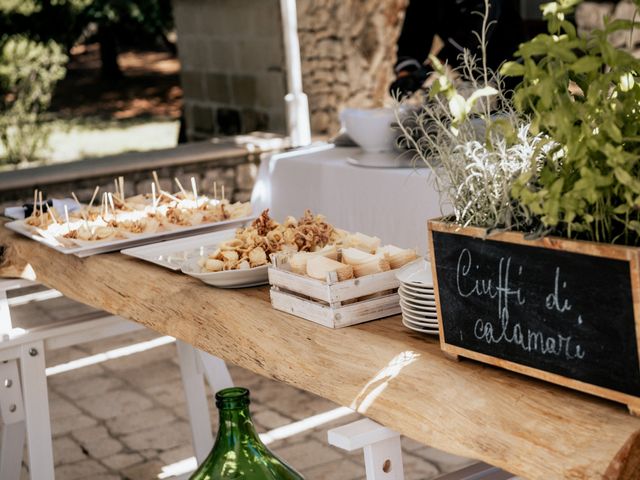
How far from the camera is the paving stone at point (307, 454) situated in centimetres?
317

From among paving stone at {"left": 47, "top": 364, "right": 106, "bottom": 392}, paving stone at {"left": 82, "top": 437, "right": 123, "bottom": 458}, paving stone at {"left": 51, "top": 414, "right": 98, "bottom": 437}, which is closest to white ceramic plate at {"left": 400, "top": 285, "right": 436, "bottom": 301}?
paving stone at {"left": 82, "top": 437, "right": 123, "bottom": 458}

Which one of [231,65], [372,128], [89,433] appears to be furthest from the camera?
[231,65]

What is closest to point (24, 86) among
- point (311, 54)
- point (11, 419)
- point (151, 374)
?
point (311, 54)

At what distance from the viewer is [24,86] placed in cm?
1135

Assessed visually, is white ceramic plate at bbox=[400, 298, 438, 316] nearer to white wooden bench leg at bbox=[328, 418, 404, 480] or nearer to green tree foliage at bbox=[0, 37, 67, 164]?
white wooden bench leg at bbox=[328, 418, 404, 480]

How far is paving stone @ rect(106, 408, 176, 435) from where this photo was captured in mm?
3586

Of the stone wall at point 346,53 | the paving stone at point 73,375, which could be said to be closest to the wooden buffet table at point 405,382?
the paving stone at point 73,375

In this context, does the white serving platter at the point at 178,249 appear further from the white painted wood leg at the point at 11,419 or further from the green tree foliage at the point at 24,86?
the green tree foliage at the point at 24,86

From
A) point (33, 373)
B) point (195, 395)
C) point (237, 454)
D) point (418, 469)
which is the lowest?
point (418, 469)

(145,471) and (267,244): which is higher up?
(267,244)

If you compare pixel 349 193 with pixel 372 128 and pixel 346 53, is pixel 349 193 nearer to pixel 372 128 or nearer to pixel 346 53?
pixel 372 128

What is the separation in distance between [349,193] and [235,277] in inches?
57.3

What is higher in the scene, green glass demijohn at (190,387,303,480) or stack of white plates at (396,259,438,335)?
stack of white plates at (396,259,438,335)

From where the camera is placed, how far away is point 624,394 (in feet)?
3.95
